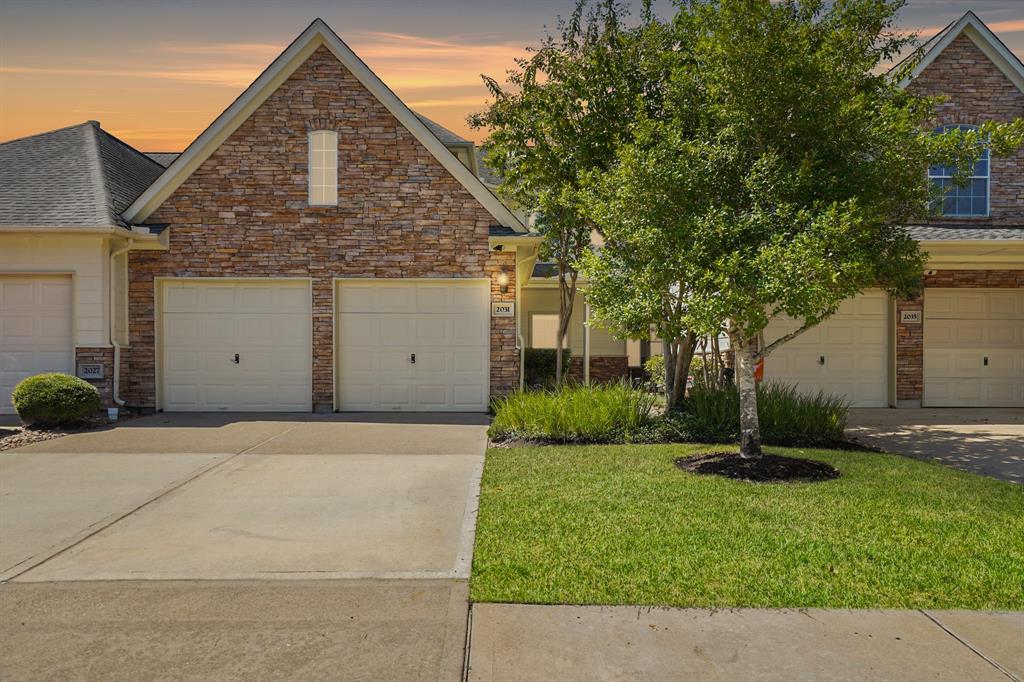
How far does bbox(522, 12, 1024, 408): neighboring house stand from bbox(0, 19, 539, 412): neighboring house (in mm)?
6499

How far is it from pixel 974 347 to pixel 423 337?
11.2 meters

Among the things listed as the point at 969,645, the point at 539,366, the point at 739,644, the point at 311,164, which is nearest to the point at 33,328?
the point at 311,164

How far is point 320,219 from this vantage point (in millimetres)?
12984

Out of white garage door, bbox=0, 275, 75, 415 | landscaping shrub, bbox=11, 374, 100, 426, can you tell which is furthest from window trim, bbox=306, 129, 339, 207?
landscaping shrub, bbox=11, 374, 100, 426

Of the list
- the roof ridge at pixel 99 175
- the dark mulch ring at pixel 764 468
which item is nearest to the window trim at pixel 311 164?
Answer: the roof ridge at pixel 99 175

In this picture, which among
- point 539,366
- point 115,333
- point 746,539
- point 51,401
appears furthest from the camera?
point 539,366

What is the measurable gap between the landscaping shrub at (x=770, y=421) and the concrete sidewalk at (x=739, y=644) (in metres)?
5.74

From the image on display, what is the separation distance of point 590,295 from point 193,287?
813 centimetres

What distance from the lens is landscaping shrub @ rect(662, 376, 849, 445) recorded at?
9844 millimetres

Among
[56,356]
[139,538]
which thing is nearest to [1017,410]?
[139,538]

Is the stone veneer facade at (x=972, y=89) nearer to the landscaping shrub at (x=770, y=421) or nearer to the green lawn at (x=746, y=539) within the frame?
the landscaping shrub at (x=770, y=421)

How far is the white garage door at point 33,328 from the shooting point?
12461 mm

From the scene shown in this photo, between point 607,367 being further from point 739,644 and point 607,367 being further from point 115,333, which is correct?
point 739,644

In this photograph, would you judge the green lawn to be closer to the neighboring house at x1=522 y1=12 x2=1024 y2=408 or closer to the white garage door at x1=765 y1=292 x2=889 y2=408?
the white garage door at x1=765 y1=292 x2=889 y2=408
